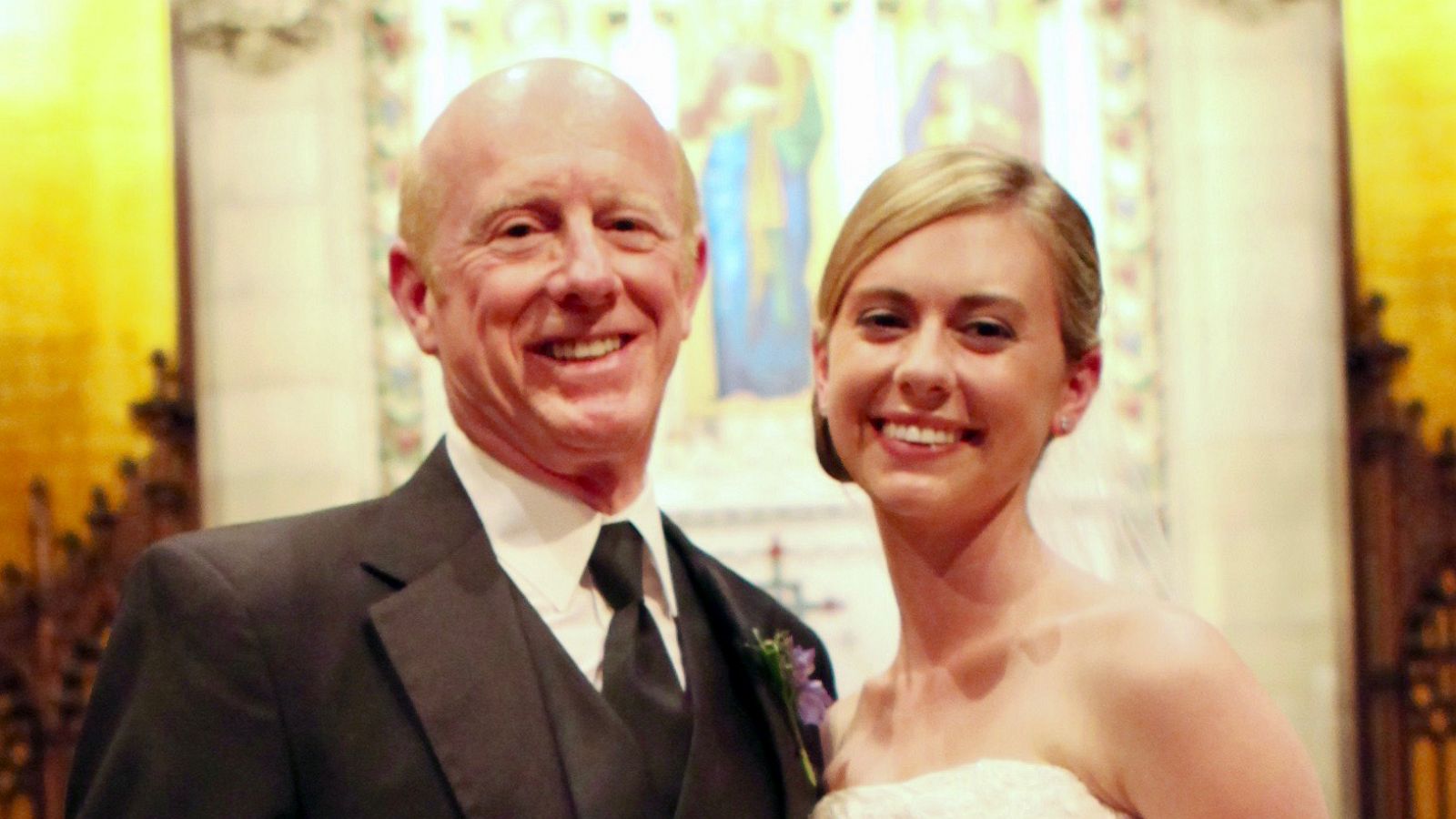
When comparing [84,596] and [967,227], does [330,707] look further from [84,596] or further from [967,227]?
[84,596]

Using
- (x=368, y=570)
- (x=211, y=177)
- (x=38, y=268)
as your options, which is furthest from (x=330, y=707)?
(x=38, y=268)

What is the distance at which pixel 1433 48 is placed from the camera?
678 centimetres

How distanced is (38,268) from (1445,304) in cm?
594

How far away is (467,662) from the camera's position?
80.0 inches

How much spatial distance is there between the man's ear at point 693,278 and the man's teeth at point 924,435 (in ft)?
1.12

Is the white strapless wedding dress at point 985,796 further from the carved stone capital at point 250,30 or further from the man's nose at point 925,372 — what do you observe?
the carved stone capital at point 250,30

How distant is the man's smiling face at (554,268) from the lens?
214 centimetres

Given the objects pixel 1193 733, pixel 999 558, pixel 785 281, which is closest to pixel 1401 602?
pixel 785 281

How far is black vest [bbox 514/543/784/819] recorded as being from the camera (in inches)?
79.2

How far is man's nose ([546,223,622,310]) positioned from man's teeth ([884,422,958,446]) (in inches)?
19.0

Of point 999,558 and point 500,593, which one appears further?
point 999,558

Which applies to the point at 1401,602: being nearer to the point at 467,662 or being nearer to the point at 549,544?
the point at 549,544

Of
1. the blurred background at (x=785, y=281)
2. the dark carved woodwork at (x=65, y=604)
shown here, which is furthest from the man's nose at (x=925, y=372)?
the dark carved woodwork at (x=65, y=604)

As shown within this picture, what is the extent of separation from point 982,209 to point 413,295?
824mm
